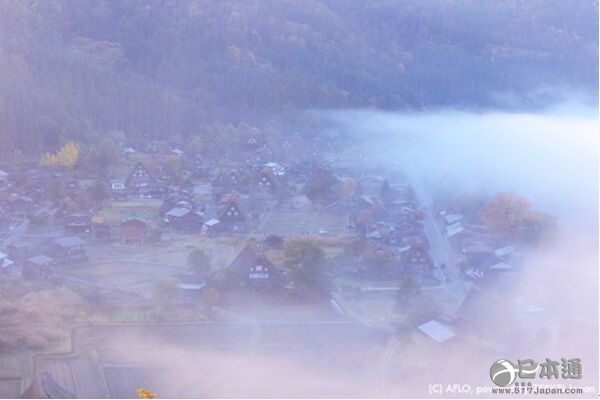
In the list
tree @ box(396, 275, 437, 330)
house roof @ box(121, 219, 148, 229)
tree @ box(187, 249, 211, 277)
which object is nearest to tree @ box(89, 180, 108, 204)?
house roof @ box(121, 219, 148, 229)

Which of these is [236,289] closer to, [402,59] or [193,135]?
[193,135]

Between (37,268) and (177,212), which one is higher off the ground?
(37,268)

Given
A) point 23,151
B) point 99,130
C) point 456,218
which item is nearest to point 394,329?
point 456,218

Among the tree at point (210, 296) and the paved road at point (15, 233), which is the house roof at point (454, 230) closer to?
the tree at point (210, 296)

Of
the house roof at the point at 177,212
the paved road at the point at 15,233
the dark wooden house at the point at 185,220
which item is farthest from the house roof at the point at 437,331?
the paved road at the point at 15,233

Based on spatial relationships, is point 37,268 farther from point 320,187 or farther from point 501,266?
point 320,187

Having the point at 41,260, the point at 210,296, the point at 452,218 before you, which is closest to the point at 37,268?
the point at 41,260
